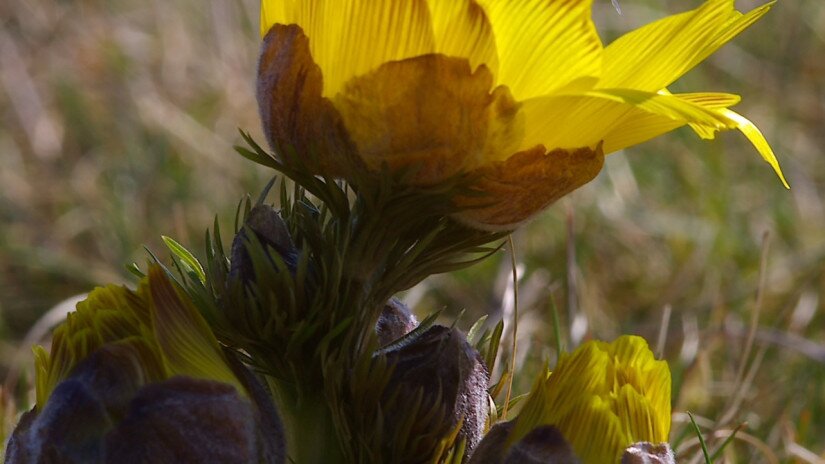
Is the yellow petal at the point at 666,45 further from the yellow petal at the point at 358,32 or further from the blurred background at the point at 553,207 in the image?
the blurred background at the point at 553,207

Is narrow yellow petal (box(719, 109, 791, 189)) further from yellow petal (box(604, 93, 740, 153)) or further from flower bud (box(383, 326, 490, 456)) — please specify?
flower bud (box(383, 326, 490, 456))

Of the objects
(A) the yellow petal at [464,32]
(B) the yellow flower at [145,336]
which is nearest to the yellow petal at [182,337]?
(B) the yellow flower at [145,336]

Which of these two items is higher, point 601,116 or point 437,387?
point 601,116

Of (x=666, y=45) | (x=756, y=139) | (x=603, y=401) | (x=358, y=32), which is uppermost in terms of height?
(x=358, y=32)

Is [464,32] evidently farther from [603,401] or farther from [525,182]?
[603,401]

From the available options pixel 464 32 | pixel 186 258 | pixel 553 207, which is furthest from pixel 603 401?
pixel 553 207

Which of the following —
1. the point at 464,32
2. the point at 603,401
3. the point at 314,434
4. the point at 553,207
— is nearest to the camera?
the point at 464,32

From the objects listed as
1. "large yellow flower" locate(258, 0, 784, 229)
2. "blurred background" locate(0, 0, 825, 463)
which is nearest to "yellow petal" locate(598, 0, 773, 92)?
"large yellow flower" locate(258, 0, 784, 229)
